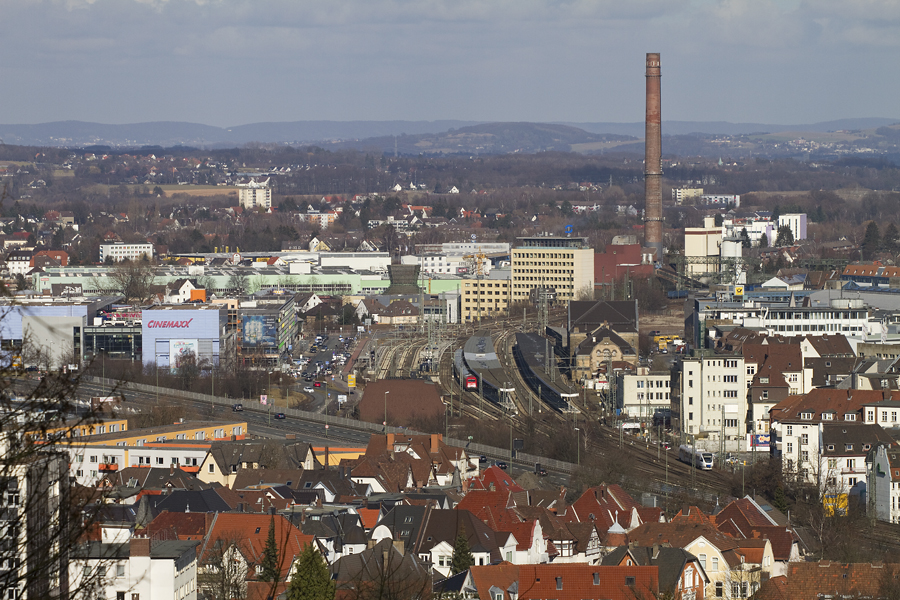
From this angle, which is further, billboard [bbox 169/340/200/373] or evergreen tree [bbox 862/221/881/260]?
evergreen tree [bbox 862/221/881/260]

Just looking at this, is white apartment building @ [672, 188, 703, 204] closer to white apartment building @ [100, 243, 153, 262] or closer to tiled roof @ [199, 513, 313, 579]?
white apartment building @ [100, 243, 153, 262]

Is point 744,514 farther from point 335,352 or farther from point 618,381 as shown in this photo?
point 335,352

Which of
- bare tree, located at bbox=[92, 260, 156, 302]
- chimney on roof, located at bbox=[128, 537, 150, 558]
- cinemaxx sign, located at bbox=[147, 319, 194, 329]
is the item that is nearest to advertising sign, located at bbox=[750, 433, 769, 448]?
cinemaxx sign, located at bbox=[147, 319, 194, 329]

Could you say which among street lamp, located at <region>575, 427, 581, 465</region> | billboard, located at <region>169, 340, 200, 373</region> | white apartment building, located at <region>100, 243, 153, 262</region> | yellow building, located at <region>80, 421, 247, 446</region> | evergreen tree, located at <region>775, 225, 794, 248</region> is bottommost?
street lamp, located at <region>575, 427, 581, 465</region>

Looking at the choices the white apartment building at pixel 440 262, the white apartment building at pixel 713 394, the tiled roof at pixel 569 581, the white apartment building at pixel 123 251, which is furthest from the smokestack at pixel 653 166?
the tiled roof at pixel 569 581

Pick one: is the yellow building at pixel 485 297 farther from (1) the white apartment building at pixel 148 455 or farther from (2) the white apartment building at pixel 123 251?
(1) the white apartment building at pixel 148 455

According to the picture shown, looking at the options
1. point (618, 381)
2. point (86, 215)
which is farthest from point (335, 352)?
point (86, 215)
